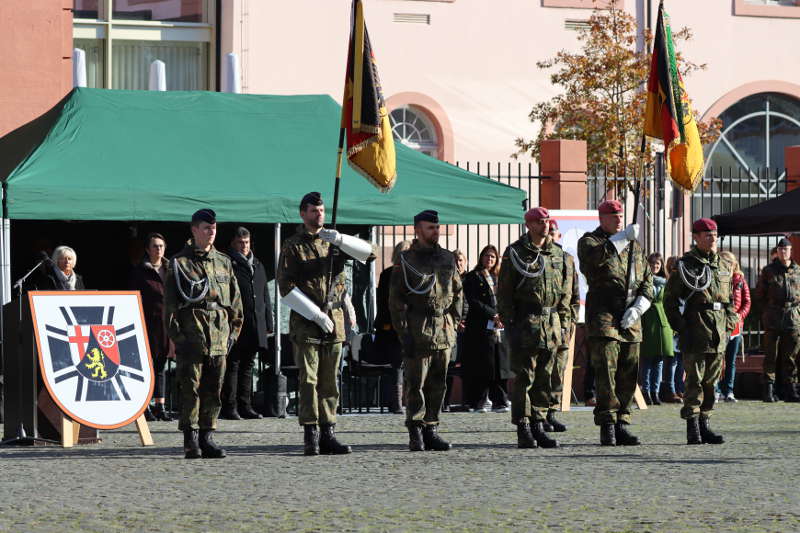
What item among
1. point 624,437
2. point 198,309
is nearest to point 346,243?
point 198,309

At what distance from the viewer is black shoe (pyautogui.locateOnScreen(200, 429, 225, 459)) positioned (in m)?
12.3

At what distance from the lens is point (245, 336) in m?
16.2

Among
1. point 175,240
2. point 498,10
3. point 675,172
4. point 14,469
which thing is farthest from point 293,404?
point 498,10

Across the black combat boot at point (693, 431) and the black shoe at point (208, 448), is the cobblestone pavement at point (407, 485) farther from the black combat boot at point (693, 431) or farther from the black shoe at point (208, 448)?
the black shoe at point (208, 448)

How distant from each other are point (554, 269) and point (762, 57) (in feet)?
77.3

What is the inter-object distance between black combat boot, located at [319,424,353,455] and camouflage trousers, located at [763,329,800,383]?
825 cm

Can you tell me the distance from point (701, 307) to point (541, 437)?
66.5 inches

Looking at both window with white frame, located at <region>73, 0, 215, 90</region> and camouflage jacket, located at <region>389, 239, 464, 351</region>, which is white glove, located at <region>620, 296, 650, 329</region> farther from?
window with white frame, located at <region>73, 0, 215, 90</region>

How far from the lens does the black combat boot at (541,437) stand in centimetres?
1308

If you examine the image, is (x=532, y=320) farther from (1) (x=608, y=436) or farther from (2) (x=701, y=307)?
(2) (x=701, y=307)

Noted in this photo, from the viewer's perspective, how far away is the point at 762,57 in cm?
3547

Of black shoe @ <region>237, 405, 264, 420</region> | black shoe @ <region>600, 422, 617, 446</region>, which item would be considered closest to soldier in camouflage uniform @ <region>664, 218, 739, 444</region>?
black shoe @ <region>600, 422, 617, 446</region>

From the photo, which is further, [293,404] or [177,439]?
[293,404]

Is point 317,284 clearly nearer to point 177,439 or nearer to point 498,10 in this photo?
point 177,439
